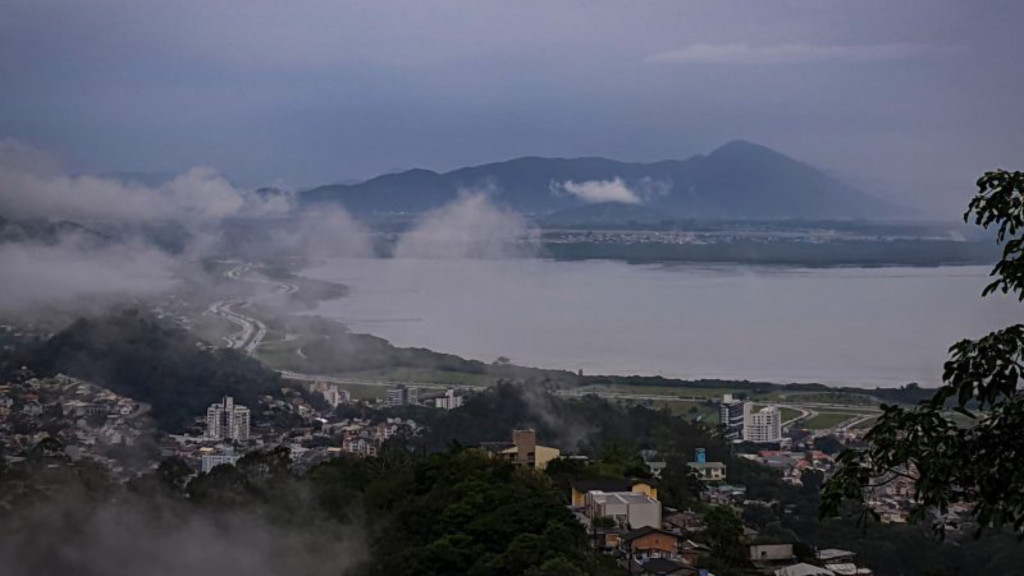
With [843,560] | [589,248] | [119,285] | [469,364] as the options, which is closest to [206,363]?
[119,285]

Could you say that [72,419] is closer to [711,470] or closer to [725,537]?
[725,537]

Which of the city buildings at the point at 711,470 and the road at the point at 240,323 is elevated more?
the road at the point at 240,323

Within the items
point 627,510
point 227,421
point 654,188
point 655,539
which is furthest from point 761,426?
point 654,188

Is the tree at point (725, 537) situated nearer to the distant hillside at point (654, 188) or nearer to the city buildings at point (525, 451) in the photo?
the city buildings at point (525, 451)

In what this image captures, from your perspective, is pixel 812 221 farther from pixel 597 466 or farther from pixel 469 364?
pixel 597 466

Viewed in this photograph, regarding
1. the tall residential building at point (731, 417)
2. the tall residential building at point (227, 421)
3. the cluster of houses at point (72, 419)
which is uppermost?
the cluster of houses at point (72, 419)

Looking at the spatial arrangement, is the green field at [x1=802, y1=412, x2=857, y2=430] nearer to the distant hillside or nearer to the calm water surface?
the calm water surface

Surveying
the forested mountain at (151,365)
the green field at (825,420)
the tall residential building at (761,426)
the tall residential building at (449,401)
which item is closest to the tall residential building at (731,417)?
the tall residential building at (761,426)
